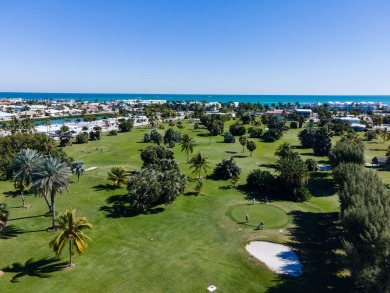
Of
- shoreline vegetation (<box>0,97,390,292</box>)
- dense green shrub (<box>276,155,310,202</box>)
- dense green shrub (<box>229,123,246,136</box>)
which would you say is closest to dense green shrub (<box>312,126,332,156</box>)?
shoreline vegetation (<box>0,97,390,292</box>)

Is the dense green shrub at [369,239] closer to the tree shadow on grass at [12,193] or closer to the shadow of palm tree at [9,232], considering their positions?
the shadow of palm tree at [9,232]

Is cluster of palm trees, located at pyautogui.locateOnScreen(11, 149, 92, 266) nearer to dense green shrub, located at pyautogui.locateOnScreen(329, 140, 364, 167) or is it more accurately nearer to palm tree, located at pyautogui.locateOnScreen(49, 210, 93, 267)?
palm tree, located at pyautogui.locateOnScreen(49, 210, 93, 267)

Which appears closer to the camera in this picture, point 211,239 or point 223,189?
point 211,239

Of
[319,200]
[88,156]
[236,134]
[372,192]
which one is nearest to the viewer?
[372,192]

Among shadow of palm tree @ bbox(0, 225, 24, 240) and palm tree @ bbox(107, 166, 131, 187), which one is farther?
palm tree @ bbox(107, 166, 131, 187)

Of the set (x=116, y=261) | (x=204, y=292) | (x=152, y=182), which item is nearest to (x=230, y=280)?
(x=204, y=292)

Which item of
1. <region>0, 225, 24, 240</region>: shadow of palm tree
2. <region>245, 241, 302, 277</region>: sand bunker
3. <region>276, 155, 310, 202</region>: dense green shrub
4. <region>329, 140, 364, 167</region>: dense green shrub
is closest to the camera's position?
<region>245, 241, 302, 277</region>: sand bunker

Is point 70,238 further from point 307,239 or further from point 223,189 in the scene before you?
point 223,189
